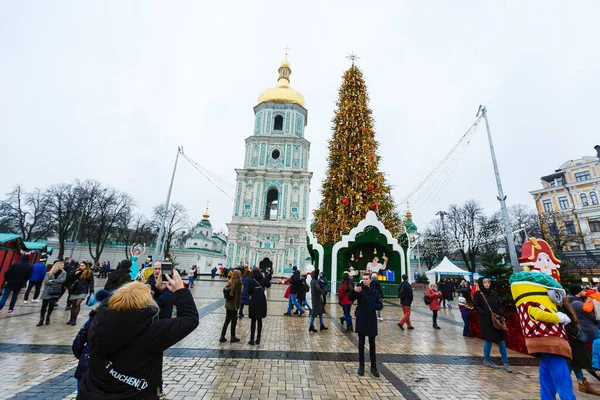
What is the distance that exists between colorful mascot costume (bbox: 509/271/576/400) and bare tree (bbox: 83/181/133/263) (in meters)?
39.3

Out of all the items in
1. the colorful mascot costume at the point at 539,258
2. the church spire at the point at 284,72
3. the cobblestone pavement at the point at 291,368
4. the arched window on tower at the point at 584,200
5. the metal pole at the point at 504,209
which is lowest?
the cobblestone pavement at the point at 291,368

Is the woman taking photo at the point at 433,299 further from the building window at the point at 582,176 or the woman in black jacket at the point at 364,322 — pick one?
the building window at the point at 582,176

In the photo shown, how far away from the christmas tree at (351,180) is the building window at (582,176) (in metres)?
33.3

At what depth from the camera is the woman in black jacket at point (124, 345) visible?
176 centimetres

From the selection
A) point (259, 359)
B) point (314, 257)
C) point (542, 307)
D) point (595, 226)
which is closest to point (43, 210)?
point (314, 257)

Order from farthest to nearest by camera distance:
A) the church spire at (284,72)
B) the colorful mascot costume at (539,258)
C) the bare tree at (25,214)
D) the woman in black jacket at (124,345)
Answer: the church spire at (284,72) → the bare tree at (25,214) → the colorful mascot costume at (539,258) → the woman in black jacket at (124,345)

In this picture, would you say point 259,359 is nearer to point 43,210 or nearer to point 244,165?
point 244,165

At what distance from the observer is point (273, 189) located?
135 ft

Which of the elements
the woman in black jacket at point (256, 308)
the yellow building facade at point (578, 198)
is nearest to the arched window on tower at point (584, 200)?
the yellow building facade at point (578, 198)

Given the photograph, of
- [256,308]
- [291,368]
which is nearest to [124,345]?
[291,368]

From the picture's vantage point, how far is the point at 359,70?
19516 mm

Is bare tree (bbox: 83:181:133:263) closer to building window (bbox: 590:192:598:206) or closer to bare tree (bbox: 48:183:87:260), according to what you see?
bare tree (bbox: 48:183:87:260)

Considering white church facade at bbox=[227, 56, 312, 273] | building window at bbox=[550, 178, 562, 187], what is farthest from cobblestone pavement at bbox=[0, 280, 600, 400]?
building window at bbox=[550, 178, 562, 187]

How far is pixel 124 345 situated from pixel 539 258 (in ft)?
25.5
